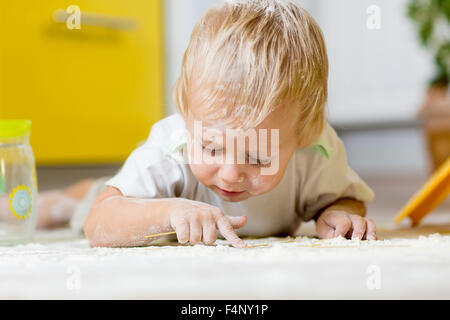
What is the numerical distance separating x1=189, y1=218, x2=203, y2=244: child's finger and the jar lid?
239mm

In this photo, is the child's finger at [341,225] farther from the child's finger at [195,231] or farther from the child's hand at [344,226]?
the child's finger at [195,231]

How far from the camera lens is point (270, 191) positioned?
22.9 inches

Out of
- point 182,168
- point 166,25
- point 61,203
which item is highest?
→ point 166,25

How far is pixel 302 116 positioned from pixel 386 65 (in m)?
1.02

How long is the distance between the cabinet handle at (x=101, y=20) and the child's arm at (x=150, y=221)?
22 centimetres

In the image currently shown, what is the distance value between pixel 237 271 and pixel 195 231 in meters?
0.10

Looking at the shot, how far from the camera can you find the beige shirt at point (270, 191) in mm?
568

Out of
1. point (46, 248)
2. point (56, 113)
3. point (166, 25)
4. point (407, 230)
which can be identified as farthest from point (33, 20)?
point (407, 230)

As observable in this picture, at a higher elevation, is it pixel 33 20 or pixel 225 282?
pixel 33 20

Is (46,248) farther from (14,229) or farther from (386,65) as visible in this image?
(386,65)

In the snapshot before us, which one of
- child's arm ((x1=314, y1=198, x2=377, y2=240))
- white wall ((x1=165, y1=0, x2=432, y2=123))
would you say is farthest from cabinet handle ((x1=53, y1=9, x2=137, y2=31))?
child's arm ((x1=314, y1=198, x2=377, y2=240))

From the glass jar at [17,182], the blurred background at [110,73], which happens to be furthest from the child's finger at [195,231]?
the glass jar at [17,182]

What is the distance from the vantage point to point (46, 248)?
0.57m

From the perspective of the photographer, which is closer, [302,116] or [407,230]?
[302,116]
